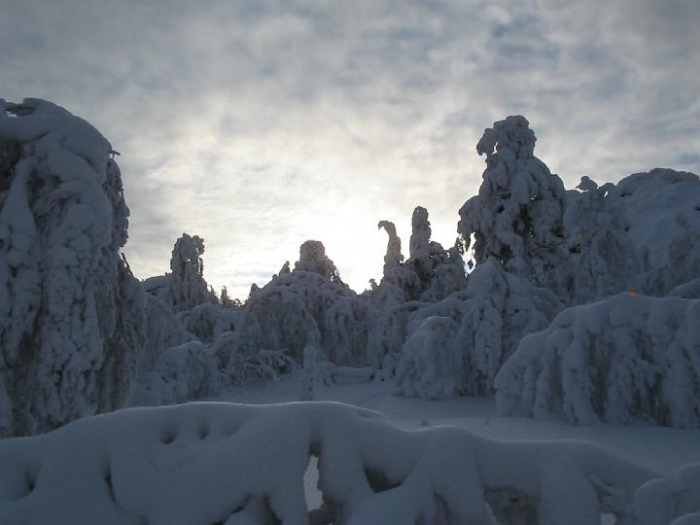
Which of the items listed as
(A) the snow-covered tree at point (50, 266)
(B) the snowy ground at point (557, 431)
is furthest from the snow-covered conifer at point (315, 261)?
(A) the snow-covered tree at point (50, 266)

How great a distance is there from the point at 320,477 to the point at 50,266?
193 inches

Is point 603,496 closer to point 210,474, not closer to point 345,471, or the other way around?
point 345,471

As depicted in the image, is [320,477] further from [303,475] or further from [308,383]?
[308,383]

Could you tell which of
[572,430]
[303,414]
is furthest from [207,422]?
[572,430]

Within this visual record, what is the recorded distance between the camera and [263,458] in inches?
126

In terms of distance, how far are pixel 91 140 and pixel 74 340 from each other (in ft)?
7.98

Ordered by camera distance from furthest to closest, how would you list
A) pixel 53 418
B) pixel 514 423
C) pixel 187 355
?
pixel 187 355
pixel 514 423
pixel 53 418

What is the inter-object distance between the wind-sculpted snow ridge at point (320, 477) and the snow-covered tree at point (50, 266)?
346 centimetres

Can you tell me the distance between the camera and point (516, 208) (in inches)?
779

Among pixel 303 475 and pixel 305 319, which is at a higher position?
pixel 305 319

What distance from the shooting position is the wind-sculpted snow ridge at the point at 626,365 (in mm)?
8117

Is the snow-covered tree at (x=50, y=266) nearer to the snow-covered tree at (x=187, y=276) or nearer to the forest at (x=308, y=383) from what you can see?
the forest at (x=308, y=383)

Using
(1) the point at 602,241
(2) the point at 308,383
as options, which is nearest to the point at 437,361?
(2) the point at 308,383

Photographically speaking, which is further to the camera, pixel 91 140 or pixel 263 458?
pixel 91 140
